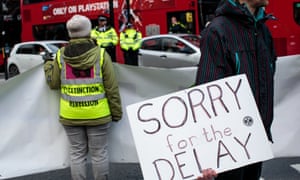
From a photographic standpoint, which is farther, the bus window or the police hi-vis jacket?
the bus window

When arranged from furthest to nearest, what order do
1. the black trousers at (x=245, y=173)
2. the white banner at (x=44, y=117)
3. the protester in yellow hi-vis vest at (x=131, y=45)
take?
the protester in yellow hi-vis vest at (x=131, y=45) < the white banner at (x=44, y=117) < the black trousers at (x=245, y=173)

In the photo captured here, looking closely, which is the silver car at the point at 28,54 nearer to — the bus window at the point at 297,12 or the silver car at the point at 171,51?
the silver car at the point at 171,51

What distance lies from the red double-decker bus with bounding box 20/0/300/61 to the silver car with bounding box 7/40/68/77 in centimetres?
222

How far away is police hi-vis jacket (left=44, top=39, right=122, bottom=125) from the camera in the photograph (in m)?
4.03

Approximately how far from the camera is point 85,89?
407 cm

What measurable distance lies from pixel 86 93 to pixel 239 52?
5.48ft

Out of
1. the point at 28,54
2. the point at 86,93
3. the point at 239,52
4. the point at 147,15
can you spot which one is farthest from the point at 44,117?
the point at 147,15

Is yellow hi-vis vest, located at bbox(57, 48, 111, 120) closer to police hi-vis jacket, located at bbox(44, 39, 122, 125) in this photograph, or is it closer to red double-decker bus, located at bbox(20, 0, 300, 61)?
police hi-vis jacket, located at bbox(44, 39, 122, 125)

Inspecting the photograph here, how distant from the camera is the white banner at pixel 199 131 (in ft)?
8.04

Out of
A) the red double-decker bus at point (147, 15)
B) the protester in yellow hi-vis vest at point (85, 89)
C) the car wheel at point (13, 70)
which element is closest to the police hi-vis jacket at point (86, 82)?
the protester in yellow hi-vis vest at point (85, 89)

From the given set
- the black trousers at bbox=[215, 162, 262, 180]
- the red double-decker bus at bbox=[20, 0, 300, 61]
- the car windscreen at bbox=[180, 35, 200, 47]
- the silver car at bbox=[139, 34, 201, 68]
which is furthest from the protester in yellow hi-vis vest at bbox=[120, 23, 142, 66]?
the black trousers at bbox=[215, 162, 262, 180]

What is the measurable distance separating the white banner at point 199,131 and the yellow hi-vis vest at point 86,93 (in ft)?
5.31

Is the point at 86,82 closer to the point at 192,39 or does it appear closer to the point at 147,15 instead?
the point at 192,39

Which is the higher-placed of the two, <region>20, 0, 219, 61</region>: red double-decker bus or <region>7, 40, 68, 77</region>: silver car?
<region>20, 0, 219, 61</region>: red double-decker bus
